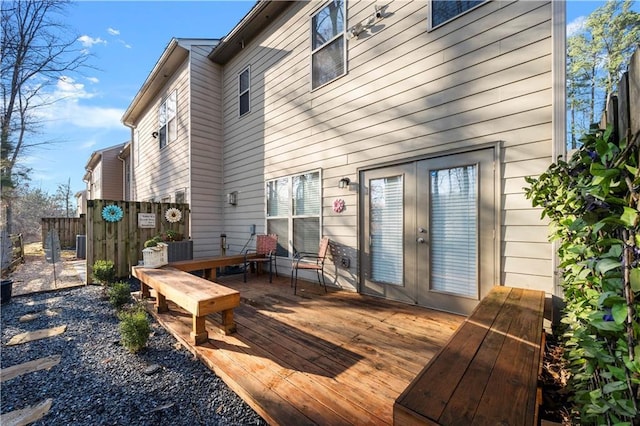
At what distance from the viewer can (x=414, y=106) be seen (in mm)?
3545

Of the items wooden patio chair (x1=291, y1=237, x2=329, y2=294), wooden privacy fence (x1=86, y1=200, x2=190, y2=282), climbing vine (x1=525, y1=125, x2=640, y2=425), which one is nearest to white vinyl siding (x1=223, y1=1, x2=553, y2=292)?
wooden patio chair (x1=291, y1=237, x2=329, y2=294)

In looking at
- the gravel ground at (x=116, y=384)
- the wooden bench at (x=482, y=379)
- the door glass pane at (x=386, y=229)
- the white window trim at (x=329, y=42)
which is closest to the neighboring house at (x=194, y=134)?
the white window trim at (x=329, y=42)

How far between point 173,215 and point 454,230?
606 cm

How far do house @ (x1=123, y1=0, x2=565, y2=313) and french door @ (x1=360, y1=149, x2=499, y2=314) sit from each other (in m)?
0.02

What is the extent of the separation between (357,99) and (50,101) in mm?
12953

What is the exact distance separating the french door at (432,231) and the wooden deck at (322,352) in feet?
0.99

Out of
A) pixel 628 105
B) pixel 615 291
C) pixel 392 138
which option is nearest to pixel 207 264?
pixel 392 138

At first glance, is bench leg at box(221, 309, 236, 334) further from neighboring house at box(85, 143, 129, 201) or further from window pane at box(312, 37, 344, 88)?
neighboring house at box(85, 143, 129, 201)

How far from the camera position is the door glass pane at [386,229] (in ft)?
12.1

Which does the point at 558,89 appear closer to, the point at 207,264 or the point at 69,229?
the point at 207,264

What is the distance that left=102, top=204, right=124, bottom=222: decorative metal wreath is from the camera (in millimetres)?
5336

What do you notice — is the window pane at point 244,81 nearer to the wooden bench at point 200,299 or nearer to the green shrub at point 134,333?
the wooden bench at point 200,299

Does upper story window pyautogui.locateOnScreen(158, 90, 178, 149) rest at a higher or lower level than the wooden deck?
higher

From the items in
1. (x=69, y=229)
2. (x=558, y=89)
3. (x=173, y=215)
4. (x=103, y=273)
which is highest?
(x=558, y=89)
